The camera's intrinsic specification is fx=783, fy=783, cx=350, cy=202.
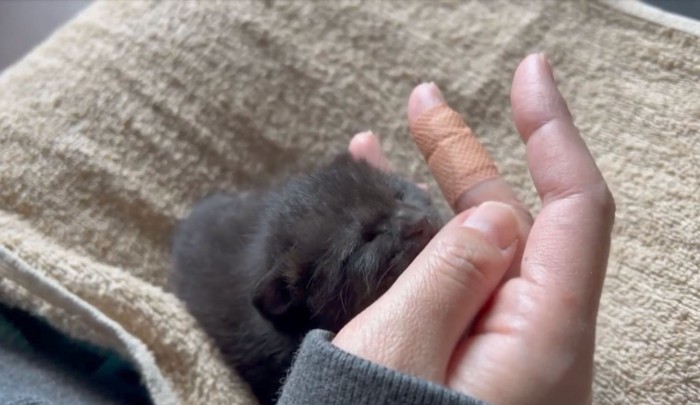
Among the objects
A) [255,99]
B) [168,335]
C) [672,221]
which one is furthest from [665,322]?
[255,99]

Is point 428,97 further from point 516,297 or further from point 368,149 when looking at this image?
point 516,297

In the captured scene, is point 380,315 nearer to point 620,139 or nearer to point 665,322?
point 665,322

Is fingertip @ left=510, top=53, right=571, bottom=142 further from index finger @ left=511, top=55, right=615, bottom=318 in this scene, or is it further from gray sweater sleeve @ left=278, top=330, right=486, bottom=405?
gray sweater sleeve @ left=278, top=330, right=486, bottom=405

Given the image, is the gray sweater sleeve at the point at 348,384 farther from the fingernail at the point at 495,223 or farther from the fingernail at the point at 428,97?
the fingernail at the point at 428,97

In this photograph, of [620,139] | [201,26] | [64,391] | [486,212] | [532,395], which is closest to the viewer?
[532,395]

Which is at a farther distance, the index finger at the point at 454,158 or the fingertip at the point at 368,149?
the fingertip at the point at 368,149

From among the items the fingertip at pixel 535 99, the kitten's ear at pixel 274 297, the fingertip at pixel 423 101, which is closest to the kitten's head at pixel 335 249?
the kitten's ear at pixel 274 297

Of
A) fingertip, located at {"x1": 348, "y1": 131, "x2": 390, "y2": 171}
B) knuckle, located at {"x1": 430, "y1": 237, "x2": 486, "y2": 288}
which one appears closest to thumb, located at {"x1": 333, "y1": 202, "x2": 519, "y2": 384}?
knuckle, located at {"x1": 430, "y1": 237, "x2": 486, "y2": 288}
